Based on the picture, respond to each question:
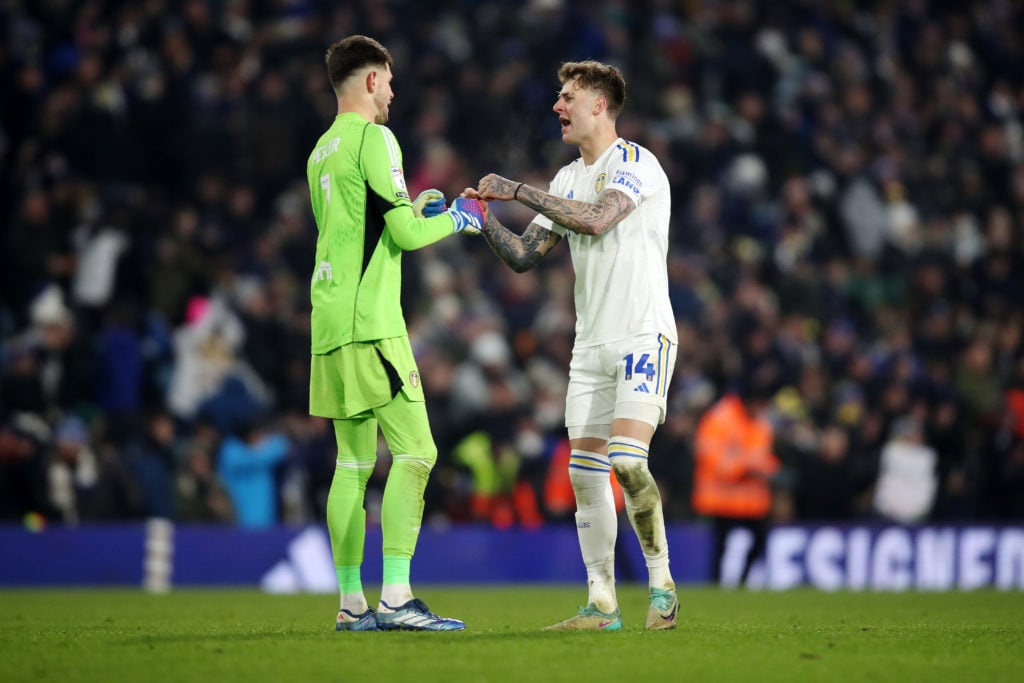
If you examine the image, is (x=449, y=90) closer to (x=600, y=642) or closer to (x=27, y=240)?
(x=27, y=240)

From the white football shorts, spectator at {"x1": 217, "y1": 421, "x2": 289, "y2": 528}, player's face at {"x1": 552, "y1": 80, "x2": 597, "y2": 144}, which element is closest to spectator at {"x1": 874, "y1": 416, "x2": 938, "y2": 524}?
spectator at {"x1": 217, "y1": 421, "x2": 289, "y2": 528}

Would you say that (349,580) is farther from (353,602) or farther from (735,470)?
(735,470)

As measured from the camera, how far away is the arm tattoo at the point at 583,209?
313 inches

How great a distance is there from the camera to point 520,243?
854 centimetres

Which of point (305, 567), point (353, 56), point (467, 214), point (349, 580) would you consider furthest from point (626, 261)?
point (305, 567)

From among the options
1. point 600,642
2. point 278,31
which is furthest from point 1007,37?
point 600,642

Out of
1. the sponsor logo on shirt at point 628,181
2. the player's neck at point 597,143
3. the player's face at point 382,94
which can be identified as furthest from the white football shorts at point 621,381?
the player's face at point 382,94

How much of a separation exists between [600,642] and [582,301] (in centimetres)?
205

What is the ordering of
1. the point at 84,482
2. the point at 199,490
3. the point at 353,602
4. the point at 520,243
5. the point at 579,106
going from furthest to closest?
the point at 199,490
the point at 84,482
the point at 520,243
the point at 579,106
the point at 353,602

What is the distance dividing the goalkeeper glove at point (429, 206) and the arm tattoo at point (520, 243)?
1.74ft

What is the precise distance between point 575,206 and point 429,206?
2.50 feet

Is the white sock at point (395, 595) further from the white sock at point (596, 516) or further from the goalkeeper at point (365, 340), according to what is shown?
the white sock at point (596, 516)

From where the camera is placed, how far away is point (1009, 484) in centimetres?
1870

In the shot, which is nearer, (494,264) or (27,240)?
(27,240)
